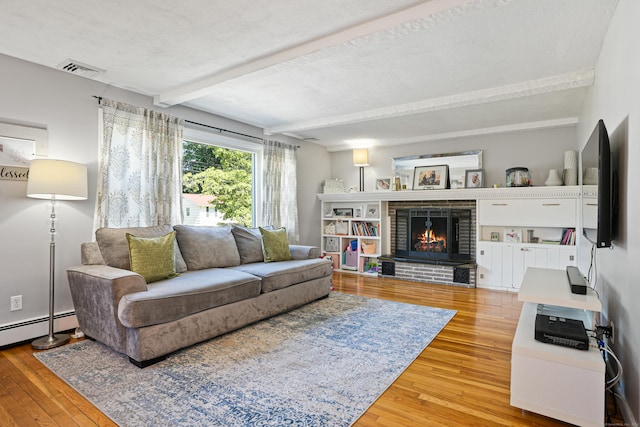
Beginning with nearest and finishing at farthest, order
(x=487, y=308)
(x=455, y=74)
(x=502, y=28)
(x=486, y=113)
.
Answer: (x=502, y=28), (x=455, y=74), (x=487, y=308), (x=486, y=113)

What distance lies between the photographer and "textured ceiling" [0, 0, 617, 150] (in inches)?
85.1

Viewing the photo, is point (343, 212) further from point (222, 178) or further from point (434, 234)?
point (222, 178)

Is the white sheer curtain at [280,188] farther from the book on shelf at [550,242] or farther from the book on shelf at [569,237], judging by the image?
the book on shelf at [569,237]

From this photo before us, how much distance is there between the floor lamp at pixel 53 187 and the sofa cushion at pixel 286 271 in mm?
1534

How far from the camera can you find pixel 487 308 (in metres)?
3.90

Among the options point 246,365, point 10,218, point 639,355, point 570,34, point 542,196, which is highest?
point 570,34

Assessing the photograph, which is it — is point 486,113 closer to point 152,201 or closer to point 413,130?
point 413,130

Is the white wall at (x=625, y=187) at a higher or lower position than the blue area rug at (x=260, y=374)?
higher

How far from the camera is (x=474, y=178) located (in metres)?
5.23

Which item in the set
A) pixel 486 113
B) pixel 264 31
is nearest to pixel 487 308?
pixel 486 113

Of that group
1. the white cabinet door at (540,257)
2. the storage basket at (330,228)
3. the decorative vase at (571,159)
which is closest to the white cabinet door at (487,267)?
the white cabinet door at (540,257)

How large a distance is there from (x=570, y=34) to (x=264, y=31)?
2125 millimetres

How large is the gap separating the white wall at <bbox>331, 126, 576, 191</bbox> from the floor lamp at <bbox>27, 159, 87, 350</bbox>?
458cm

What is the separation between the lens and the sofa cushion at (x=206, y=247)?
3.54 m
